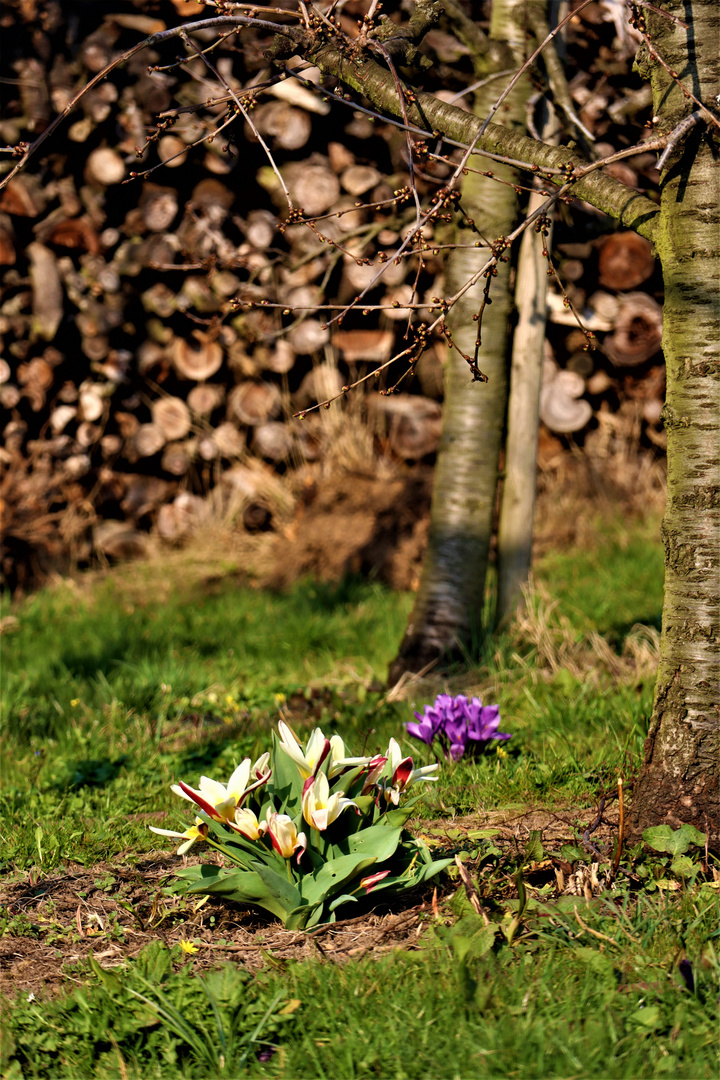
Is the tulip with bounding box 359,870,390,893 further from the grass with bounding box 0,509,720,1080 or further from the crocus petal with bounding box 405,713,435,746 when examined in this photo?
the crocus petal with bounding box 405,713,435,746

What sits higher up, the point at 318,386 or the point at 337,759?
the point at 318,386

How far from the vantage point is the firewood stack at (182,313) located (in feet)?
18.6

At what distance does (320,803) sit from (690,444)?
3.70ft

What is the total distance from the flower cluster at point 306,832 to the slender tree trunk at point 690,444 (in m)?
0.60

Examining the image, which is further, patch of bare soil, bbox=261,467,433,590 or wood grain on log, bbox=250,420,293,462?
wood grain on log, bbox=250,420,293,462

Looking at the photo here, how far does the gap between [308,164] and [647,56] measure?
4.00 meters

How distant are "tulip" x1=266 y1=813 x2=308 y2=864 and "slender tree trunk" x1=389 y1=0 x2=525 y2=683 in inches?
67.6

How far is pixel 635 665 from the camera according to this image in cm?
343

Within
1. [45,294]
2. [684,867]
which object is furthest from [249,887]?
[45,294]

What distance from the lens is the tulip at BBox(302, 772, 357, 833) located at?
6.07 feet

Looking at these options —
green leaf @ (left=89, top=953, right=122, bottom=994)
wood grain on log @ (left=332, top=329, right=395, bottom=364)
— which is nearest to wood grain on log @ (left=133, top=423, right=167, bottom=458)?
wood grain on log @ (left=332, top=329, right=395, bottom=364)

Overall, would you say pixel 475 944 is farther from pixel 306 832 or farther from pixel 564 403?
pixel 564 403

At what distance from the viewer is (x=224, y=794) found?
6.33ft

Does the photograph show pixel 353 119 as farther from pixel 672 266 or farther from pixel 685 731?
pixel 685 731
